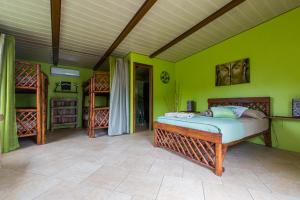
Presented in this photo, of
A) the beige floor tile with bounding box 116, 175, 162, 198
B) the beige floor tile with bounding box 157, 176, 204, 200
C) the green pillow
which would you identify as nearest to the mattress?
the green pillow

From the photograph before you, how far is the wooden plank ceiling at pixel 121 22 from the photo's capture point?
2.65 metres

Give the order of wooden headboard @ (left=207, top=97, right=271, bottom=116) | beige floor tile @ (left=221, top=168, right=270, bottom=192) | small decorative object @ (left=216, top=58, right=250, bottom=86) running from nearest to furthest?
beige floor tile @ (left=221, top=168, right=270, bottom=192) < wooden headboard @ (left=207, top=97, right=271, bottom=116) < small decorative object @ (left=216, top=58, right=250, bottom=86)

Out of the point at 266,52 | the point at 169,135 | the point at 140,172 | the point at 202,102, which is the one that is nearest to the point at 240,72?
the point at 266,52

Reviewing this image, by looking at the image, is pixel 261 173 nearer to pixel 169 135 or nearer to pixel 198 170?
pixel 198 170

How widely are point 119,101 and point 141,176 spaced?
283 cm

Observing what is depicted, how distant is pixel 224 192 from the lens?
5.15 ft

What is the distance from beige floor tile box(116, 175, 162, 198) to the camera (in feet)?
5.16

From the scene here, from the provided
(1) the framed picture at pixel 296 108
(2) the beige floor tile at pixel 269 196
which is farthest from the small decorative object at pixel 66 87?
(1) the framed picture at pixel 296 108

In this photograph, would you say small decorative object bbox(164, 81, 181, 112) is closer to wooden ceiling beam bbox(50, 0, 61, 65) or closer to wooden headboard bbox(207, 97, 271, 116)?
wooden headboard bbox(207, 97, 271, 116)

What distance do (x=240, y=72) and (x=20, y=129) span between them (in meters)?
5.45

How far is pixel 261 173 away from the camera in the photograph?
1.99m

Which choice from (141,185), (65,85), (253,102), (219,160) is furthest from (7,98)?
(253,102)

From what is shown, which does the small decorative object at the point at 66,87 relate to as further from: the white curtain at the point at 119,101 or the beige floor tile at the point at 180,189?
the beige floor tile at the point at 180,189

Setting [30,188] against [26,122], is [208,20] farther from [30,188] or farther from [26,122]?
[26,122]
